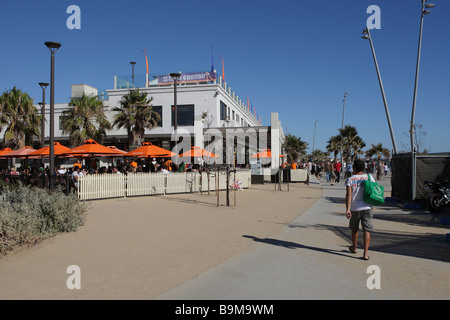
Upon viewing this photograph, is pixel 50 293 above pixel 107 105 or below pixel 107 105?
below

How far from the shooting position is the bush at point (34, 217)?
6316mm

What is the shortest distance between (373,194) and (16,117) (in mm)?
26416

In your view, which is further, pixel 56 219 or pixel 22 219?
pixel 56 219

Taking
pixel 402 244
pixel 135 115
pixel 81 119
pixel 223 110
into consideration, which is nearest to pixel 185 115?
pixel 223 110

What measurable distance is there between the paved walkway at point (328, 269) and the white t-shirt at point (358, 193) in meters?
0.83

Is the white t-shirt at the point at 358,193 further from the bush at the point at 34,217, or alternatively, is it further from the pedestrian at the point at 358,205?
the bush at the point at 34,217

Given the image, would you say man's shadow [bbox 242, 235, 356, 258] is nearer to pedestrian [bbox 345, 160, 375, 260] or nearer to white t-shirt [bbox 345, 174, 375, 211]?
pedestrian [bbox 345, 160, 375, 260]

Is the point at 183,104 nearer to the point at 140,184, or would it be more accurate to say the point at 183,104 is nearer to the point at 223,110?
the point at 223,110

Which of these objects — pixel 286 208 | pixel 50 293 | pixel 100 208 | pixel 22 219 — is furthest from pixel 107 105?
pixel 50 293

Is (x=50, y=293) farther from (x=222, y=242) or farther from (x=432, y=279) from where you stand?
(x=432, y=279)

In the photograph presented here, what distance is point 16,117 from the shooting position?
82.1 ft

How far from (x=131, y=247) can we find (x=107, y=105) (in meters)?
31.2

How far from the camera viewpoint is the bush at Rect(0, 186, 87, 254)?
632 centimetres
